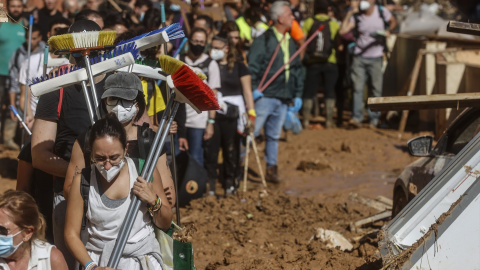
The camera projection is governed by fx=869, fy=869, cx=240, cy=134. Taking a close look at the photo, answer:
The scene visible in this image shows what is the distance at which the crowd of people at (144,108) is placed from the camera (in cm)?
473

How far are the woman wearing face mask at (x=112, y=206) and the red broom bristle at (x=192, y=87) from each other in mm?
422

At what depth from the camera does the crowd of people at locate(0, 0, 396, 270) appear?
4734mm

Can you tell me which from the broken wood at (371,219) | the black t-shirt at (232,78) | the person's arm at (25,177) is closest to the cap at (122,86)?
the person's arm at (25,177)

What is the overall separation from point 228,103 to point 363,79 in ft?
19.2

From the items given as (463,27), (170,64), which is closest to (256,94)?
(463,27)

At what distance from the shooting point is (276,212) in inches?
396

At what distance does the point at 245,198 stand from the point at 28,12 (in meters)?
5.77

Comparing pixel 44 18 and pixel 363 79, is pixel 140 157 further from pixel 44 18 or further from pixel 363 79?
pixel 363 79

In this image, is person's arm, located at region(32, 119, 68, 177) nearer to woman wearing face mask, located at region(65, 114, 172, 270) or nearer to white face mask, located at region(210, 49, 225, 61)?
woman wearing face mask, located at region(65, 114, 172, 270)

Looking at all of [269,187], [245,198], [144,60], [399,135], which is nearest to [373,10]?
[399,135]

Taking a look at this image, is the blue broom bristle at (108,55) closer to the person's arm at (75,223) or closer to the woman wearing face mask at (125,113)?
the woman wearing face mask at (125,113)

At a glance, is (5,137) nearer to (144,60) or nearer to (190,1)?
(190,1)

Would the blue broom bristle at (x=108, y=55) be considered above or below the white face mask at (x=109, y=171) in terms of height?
above

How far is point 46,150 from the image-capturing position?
552 cm
